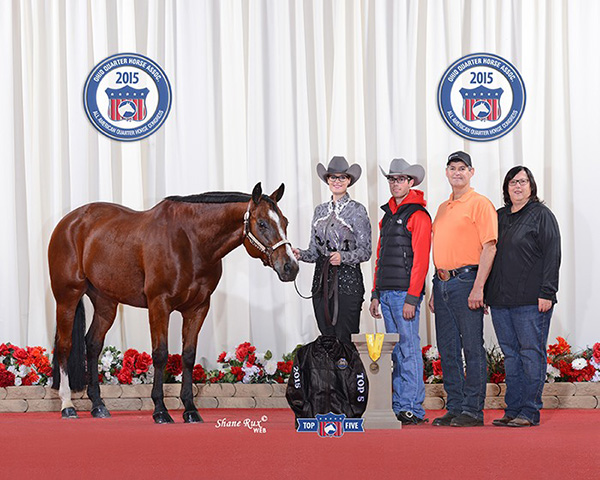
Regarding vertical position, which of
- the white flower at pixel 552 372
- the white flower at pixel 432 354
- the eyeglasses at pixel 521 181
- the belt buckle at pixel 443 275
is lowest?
the white flower at pixel 552 372

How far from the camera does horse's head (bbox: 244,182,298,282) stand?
13.6 ft

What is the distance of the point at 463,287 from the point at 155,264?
1761mm

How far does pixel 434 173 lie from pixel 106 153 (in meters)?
2.55

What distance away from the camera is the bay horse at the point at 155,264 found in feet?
14.0

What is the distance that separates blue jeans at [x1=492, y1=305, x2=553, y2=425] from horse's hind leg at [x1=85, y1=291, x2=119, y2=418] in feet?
8.06

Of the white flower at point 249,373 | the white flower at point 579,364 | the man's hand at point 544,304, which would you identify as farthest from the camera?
the white flower at point 249,373

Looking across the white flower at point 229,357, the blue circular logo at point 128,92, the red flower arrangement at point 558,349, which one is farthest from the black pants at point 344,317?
the blue circular logo at point 128,92

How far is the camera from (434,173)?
581 centimetres

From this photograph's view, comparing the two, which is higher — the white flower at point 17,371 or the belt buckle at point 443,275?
the belt buckle at point 443,275

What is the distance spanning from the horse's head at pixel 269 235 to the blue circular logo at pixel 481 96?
2212 mm

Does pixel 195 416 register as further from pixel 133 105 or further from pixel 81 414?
pixel 133 105

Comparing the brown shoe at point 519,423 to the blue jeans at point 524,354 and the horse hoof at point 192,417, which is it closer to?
the blue jeans at point 524,354

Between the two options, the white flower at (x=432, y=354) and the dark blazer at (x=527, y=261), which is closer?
the dark blazer at (x=527, y=261)

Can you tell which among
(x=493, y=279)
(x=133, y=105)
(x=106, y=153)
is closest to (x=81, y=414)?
(x=106, y=153)
